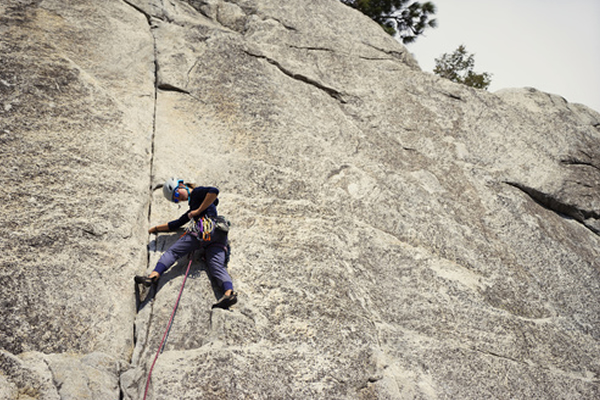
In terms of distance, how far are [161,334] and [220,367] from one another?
743 mm

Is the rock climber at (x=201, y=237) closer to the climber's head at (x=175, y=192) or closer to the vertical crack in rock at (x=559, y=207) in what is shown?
the climber's head at (x=175, y=192)

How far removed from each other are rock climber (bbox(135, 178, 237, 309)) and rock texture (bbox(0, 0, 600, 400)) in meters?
0.19

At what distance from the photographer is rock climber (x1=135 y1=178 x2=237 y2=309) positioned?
4.99 m

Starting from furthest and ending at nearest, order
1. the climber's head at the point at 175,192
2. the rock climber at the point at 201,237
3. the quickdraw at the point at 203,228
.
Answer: the climber's head at the point at 175,192
the quickdraw at the point at 203,228
the rock climber at the point at 201,237

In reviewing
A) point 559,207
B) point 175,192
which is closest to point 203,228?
point 175,192

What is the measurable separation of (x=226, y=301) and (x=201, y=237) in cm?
81

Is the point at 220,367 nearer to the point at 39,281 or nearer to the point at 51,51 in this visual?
the point at 39,281

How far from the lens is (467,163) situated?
27.1ft

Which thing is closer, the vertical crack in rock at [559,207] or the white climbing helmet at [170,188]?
the white climbing helmet at [170,188]

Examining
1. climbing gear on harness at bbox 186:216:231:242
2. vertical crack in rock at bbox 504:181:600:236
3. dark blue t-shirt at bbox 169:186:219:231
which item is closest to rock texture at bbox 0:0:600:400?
vertical crack in rock at bbox 504:181:600:236

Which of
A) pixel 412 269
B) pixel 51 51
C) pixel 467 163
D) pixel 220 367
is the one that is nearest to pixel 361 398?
pixel 220 367

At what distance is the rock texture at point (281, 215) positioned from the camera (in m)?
4.60

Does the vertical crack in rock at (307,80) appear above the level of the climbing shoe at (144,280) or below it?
above

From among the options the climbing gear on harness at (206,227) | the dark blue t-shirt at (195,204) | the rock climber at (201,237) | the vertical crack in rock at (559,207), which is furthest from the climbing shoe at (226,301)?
the vertical crack in rock at (559,207)
